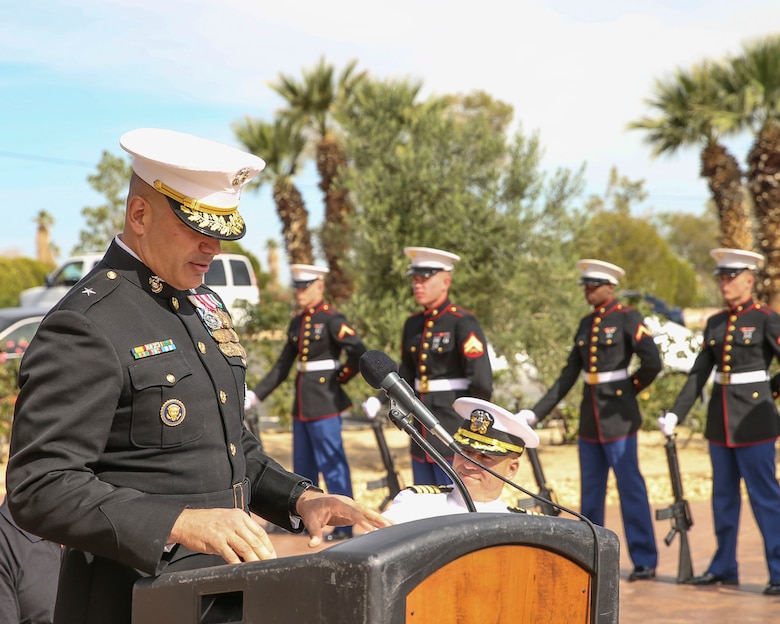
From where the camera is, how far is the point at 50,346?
1942 millimetres

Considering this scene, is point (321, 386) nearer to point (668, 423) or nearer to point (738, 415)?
point (668, 423)

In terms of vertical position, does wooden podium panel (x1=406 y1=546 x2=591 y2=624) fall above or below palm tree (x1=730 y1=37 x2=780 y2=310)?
below

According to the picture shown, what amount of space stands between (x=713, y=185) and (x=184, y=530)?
16.6 metres

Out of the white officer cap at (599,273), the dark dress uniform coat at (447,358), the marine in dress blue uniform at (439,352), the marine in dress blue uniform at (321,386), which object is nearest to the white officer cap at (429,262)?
the marine in dress blue uniform at (439,352)

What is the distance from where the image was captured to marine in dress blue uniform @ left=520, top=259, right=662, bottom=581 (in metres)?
6.99

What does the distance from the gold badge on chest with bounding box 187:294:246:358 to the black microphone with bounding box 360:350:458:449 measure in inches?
11.5

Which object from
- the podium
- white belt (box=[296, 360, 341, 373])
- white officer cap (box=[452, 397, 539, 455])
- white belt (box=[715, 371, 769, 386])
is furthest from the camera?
white belt (box=[296, 360, 341, 373])

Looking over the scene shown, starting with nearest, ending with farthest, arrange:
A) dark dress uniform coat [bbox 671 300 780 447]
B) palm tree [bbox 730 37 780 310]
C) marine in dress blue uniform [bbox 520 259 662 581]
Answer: dark dress uniform coat [bbox 671 300 780 447] < marine in dress blue uniform [bbox 520 259 662 581] < palm tree [bbox 730 37 780 310]

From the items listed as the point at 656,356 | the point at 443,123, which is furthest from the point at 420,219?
the point at 656,356

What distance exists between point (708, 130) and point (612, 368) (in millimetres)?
10360

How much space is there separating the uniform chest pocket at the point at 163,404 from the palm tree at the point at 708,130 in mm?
14801

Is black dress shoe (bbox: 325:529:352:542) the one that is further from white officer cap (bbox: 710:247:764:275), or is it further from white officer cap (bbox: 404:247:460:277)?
white officer cap (bbox: 710:247:764:275)

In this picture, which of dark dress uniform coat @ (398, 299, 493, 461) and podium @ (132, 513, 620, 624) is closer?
podium @ (132, 513, 620, 624)

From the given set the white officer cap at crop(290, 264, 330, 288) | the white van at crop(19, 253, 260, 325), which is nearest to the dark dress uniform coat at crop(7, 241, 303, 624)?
the white officer cap at crop(290, 264, 330, 288)
